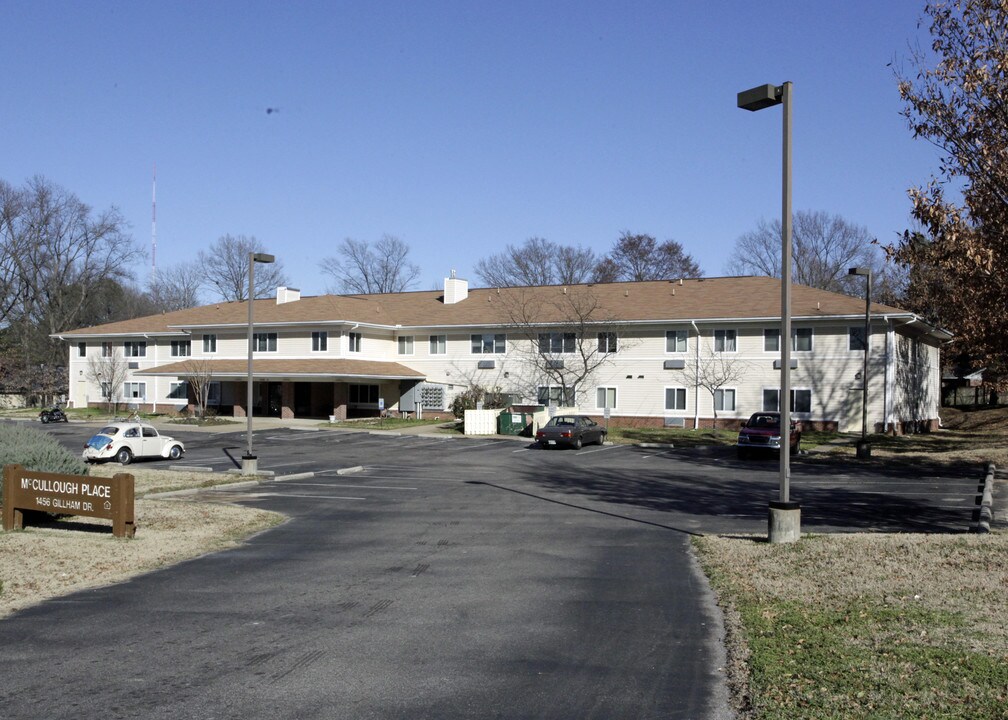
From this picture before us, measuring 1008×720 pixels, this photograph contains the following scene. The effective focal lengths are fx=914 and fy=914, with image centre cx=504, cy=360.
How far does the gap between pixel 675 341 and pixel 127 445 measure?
28.8 metres

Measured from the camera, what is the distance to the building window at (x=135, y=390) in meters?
61.6

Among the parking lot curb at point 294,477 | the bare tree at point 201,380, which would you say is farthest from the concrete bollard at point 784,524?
the bare tree at point 201,380

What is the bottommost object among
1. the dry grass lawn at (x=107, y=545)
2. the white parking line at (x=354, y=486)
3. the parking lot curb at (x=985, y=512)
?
the white parking line at (x=354, y=486)

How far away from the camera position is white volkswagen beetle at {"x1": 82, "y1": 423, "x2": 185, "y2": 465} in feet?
98.5

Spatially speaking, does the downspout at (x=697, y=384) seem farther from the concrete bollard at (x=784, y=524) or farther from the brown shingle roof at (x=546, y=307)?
the concrete bollard at (x=784, y=524)

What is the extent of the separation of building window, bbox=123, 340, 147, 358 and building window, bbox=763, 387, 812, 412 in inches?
1628

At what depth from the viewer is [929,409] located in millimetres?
53125

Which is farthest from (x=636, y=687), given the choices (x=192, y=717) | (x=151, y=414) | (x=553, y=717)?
(x=151, y=414)

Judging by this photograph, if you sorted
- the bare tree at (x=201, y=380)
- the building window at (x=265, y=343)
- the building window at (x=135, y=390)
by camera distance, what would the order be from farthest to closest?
the building window at (x=135, y=390) < the building window at (x=265, y=343) < the bare tree at (x=201, y=380)

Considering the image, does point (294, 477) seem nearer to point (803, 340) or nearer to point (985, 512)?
point (985, 512)

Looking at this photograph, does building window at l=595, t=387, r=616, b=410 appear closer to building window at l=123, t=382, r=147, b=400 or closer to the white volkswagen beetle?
the white volkswagen beetle

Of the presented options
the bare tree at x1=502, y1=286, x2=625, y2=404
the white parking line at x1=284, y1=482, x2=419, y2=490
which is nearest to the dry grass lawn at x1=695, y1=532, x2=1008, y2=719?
the white parking line at x1=284, y1=482, x2=419, y2=490

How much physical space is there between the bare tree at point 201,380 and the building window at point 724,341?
2864 cm

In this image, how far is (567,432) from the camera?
37.2m
